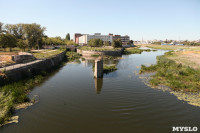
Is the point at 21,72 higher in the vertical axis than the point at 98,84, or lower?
higher

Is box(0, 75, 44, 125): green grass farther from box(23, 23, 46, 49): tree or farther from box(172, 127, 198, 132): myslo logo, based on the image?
box(23, 23, 46, 49): tree

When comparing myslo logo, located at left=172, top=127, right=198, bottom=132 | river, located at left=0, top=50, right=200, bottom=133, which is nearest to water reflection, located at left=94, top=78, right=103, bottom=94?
river, located at left=0, top=50, right=200, bottom=133

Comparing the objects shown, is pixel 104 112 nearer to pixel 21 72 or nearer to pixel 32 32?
pixel 21 72

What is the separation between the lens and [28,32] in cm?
6475

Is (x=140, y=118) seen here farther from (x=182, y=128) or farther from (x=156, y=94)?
(x=156, y=94)

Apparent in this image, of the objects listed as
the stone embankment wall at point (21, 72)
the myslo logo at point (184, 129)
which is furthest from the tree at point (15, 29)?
the myslo logo at point (184, 129)

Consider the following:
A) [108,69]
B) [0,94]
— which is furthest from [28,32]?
[0,94]

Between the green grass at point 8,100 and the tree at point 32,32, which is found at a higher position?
the tree at point 32,32

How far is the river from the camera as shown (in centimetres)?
1285

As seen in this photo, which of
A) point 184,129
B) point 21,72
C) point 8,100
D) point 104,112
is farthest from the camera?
point 21,72

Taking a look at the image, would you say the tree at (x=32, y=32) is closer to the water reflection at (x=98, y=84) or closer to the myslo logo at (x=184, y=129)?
the water reflection at (x=98, y=84)

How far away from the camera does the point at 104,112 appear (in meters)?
15.6

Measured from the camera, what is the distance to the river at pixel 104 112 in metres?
12.9

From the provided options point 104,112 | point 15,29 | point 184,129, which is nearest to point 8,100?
point 104,112
